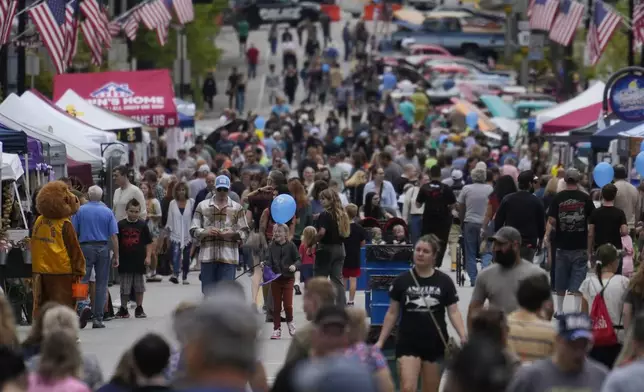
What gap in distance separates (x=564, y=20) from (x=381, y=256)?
66.2 ft

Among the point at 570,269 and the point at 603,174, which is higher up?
the point at 603,174

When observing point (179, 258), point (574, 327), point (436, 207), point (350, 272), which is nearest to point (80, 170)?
point (179, 258)

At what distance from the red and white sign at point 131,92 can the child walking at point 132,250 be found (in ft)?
44.3

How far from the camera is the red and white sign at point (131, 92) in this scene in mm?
32344

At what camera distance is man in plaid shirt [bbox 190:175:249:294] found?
55.8 ft

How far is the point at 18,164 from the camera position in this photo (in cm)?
1944

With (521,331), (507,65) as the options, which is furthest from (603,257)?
(507,65)

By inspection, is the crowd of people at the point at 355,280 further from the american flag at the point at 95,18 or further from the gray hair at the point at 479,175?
the american flag at the point at 95,18

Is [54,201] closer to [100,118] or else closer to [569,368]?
[569,368]

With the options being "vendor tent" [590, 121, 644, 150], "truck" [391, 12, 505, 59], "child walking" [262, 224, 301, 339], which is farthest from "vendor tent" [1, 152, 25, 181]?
"truck" [391, 12, 505, 59]

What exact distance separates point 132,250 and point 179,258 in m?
4.82

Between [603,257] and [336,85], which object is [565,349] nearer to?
[603,257]

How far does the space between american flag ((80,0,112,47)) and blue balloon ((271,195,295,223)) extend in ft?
45.1

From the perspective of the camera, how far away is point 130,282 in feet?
62.1
